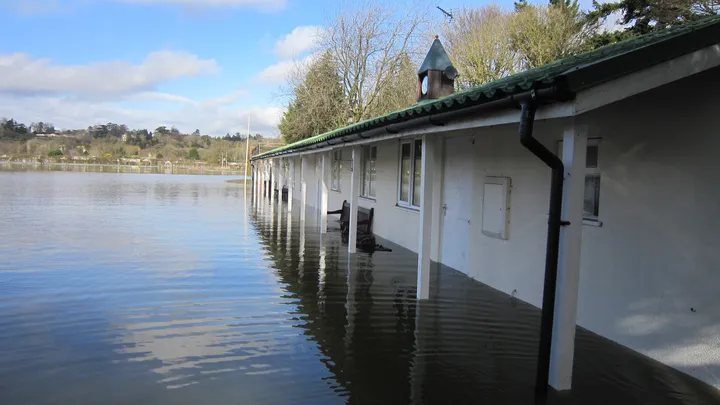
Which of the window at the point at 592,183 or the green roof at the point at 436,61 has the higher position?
the green roof at the point at 436,61

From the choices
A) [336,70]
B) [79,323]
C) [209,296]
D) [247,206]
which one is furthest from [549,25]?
[79,323]

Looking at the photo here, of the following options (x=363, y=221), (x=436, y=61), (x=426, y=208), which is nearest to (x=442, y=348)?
(x=426, y=208)

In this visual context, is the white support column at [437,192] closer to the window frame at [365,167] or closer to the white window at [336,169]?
the window frame at [365,167]

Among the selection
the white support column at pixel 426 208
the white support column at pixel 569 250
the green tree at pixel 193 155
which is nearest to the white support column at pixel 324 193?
the white support column at pixel 426 208

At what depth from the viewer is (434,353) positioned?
4.52m

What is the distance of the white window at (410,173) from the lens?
9336 millimetres

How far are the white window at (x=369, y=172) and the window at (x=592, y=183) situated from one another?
7.27m

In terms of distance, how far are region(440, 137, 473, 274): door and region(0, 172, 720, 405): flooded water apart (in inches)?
15.6

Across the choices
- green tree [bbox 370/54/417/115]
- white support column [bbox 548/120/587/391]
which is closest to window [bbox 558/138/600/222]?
white support column [bbox 548/120/587/391]

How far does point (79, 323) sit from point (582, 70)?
16.9 ft

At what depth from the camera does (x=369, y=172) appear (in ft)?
41.4

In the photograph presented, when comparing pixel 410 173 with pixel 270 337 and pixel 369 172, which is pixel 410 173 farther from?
pixel 270 337

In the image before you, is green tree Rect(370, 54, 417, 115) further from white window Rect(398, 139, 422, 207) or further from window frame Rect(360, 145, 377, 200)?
white window Rect(398, 139, 422, 207)

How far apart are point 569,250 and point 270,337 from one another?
2.84 metres
